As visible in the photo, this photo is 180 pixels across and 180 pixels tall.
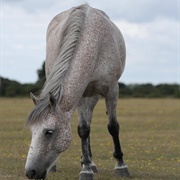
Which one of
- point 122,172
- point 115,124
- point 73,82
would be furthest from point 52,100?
point 122,172

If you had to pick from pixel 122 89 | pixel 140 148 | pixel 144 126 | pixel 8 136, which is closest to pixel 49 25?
pixel 140 148

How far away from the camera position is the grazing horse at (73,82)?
24.0ft

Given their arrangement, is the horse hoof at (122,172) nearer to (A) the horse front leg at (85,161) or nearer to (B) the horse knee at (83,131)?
(A) the horse front leg at (85,161)

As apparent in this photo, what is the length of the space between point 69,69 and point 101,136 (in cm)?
1148

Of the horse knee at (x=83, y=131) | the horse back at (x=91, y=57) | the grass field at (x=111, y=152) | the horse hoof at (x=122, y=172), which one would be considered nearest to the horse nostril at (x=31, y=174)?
the grass field at (x=111, y=152)

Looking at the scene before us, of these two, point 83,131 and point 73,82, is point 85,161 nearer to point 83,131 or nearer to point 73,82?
point 83,131

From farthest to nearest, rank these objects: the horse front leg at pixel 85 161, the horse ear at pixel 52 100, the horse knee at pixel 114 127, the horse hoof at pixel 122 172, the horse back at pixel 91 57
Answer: the horse knee at pixel 114 127 < the horse hoof at pixel 122 172 < the horse front leg at pixel 85 161 < the horse back at pixel 91 57 < the horse ear at pixel 52 100

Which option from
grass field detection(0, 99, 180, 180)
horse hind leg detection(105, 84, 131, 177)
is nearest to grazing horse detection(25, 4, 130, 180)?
horse hind leg detection(105, 84, 131, 177)

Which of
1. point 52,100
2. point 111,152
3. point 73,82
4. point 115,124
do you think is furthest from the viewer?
point 111,152

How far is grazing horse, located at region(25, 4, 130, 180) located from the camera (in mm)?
7328

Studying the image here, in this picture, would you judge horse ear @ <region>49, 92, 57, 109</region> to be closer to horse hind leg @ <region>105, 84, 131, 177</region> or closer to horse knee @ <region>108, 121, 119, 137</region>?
horse hind leg @ <region>105, 84, 131, 177</region>

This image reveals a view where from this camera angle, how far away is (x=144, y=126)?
24.5 m

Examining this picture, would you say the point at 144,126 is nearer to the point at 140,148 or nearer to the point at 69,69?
the point at 140,148

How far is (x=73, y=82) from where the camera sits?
7949 mm
